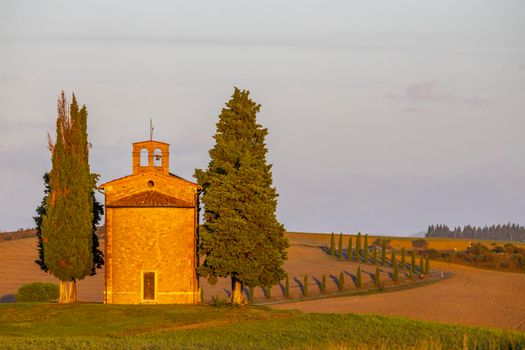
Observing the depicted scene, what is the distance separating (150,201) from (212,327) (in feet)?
41.3

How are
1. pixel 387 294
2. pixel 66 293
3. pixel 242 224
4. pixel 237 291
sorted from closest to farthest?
pixel 242 224 → pixel 237 291 → pixel 66 293 → pixel 387 294

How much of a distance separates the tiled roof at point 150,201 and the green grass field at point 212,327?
6.87 m

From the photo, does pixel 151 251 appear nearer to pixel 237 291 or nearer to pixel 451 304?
pixel 237 291

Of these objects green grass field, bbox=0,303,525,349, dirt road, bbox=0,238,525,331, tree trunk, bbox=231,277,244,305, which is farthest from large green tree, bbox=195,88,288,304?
dirt road, bbox=0,238,525,331

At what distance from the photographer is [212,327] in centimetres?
4900

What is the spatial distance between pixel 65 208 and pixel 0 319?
9.40 metres

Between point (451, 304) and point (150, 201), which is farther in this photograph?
point (451, 304)

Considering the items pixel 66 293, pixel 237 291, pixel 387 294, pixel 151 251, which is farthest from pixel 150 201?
pixel 387 294

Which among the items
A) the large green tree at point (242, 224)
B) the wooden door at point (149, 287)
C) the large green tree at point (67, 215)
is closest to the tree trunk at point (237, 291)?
the large green tree at point (242, 224)

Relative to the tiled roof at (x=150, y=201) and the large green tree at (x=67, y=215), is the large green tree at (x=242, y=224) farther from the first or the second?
the large green tree at (x=67, y=215)

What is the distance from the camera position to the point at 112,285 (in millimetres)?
59156

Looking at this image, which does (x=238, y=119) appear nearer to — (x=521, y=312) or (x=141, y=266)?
(x=141, y=266)

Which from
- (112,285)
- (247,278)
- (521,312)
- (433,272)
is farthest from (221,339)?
(433,272)

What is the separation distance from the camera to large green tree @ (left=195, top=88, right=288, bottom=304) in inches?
2245
